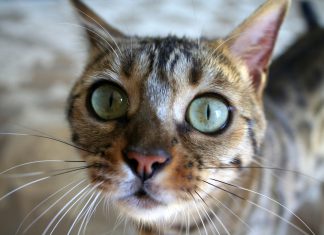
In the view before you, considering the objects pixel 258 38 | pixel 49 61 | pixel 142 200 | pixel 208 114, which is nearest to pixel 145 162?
pixel 142 200

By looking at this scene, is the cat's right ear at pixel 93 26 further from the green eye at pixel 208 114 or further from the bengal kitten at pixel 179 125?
the green eye at pixel 208 114

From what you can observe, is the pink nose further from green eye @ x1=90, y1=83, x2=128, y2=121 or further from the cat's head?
green eye @ x1=90, y1=83, x2=128, y2=121

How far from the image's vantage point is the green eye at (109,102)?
3.60 feet

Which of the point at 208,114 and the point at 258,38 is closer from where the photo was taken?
the point at 208,114

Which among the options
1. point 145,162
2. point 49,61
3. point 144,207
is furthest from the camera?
point 49,61

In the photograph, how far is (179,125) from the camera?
1.05 meters

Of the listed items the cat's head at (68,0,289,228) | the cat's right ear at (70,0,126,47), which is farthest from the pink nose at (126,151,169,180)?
the cat's right ear at (70,0,126,47)

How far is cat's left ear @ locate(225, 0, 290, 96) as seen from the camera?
3.77 ft

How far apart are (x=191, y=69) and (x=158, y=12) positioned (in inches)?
76.0

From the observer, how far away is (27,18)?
2.99 metres

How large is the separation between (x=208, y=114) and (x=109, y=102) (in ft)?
0.86

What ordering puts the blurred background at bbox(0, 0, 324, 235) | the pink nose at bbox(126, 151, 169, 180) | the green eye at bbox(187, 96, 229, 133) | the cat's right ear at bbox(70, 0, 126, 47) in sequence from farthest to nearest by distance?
the blurred background at bbox(0, 0, 324, 235) → the cat's right ear at bbox(70, 0, 126, 47) → the green eye at bbox(187, 96, 229, 133) → the pink nose at bbox(126, 151, 169, 180)

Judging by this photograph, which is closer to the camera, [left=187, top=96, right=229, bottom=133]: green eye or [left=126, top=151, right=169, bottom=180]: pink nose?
[left=126, top=151, right=169, bottom=180]: pink nose

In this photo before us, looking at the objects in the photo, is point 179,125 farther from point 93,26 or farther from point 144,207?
point 93,26
